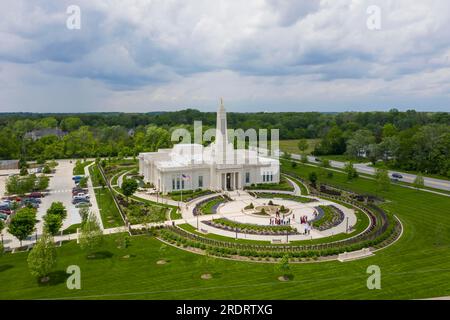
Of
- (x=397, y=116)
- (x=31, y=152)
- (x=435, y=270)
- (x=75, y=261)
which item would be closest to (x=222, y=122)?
(x=75, y=261)

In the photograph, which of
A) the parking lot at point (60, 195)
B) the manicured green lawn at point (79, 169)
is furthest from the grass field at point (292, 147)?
the parking lot at point (60, 195)

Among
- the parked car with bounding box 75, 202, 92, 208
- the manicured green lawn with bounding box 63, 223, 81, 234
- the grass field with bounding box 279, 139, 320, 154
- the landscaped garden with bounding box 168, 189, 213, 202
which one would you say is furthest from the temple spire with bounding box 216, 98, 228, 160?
the grass field with bounding box 279, 139, 320, 154

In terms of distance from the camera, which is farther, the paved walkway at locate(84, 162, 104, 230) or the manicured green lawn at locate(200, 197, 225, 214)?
the manicured green lawn at locate(200, 197, 225, 214)

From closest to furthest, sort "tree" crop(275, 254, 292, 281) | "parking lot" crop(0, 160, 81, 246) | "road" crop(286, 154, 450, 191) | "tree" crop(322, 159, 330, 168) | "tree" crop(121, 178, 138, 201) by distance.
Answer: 1. "tree" crop(275, 254, 292, 281)
2. "parking lot" crop(0, 160, 81, 246)
3. "tree" crop(121, 178, 138, 201)
4. "road" crop(286, 154, 450, 191)
5. "tree" crop(322, 159, 330, 168)

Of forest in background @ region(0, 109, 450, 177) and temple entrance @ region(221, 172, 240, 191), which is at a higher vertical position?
forest in background @ region(0, 109, 450, 177)

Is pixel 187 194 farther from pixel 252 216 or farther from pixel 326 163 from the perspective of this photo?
pixel 326 163

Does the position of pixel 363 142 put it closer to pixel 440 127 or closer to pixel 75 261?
pixel 440 127

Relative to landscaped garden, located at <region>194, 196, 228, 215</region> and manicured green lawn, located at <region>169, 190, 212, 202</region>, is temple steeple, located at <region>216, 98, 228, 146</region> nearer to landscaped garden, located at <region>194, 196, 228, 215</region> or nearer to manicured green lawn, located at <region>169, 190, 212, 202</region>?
manicured green lawn, located at <region>169, 190, 212, 202</region>
